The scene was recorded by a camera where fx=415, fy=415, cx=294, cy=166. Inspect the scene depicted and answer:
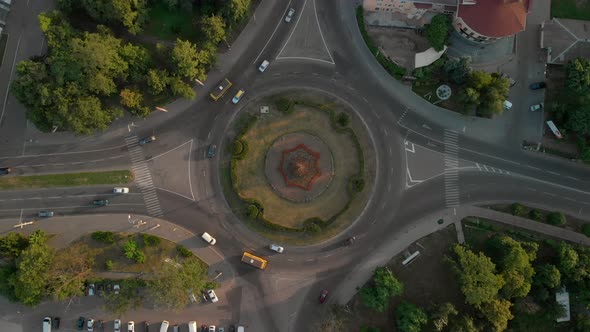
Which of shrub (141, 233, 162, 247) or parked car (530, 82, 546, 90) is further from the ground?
parked car (530, 82, 546, 90)

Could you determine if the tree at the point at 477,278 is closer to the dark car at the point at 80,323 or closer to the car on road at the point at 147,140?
the car on road at the point at 147,140

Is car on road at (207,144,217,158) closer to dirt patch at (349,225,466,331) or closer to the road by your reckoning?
the road

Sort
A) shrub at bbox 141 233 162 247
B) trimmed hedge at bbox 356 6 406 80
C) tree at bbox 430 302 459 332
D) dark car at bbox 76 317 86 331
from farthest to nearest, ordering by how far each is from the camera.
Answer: trimmed hedge at bbox 356 6 406 80, shrub at bbox 141 233 162 247, dark car at bbox 76 317 86 331, tree at bbox 430 302 459 332

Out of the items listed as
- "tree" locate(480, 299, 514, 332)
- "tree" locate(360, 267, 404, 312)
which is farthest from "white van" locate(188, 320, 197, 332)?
"tree" locate(480, 299, 514, 332)

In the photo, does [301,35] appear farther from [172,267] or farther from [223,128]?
[172,267]

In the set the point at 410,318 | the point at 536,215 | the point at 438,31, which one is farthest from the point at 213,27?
the point at 536,215

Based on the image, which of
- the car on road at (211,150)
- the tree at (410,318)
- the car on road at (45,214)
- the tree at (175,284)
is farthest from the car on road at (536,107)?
the car on road at (45,214)

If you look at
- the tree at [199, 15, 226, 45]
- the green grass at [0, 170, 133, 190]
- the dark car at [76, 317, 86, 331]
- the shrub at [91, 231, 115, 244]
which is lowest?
the dark car at [76, 317, 86, 331]
